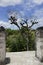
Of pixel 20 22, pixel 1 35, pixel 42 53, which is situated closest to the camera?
pixel 1 35

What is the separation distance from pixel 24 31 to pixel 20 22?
1.88 meters

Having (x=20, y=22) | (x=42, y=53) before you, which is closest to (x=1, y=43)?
(x=42, y=53)

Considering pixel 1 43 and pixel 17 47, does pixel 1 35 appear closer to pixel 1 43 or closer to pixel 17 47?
pixel 1 43

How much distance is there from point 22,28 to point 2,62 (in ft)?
45.3

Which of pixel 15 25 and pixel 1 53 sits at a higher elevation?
pixel 15 25

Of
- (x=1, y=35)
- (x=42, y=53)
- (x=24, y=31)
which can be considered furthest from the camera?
(x=24, y=31)

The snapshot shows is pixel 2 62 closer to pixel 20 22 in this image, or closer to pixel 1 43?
pixel 1 43

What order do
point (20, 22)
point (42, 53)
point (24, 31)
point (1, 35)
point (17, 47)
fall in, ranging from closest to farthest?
point (1, 35)
point (42, 53)
point (17, 47)
point (24, 31)
point (20, 22)

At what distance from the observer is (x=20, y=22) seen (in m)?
22.1

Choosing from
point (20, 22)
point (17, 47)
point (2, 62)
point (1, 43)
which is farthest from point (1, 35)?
point (20, 22)

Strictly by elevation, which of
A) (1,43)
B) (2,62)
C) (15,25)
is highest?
(15,25)

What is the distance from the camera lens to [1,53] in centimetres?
737

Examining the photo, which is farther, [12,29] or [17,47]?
[12,29]

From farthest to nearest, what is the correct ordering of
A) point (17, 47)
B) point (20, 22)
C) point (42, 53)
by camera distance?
point (20, 22)
point (17, 47)
point (42, 53)
